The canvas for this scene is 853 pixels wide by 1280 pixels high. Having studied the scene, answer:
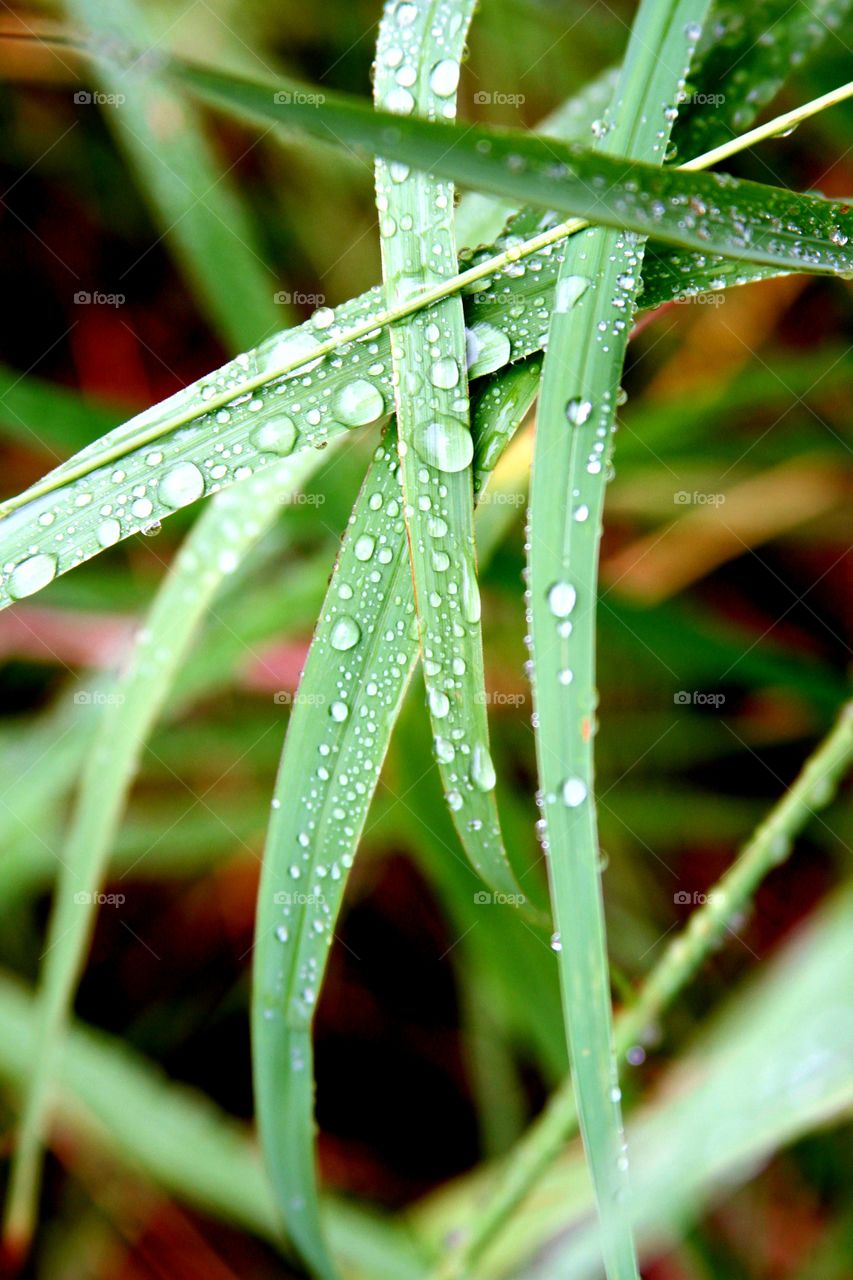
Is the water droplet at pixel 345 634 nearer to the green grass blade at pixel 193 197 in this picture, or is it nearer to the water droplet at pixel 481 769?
the water droplet at pixel 481 769

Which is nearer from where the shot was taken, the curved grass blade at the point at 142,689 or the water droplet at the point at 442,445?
the water droplet at the point at 442,445

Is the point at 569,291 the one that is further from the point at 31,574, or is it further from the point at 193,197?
the point at 193,197

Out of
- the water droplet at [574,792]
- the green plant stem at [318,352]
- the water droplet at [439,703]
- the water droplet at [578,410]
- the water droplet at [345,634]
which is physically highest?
the green plant stem at [318,352]

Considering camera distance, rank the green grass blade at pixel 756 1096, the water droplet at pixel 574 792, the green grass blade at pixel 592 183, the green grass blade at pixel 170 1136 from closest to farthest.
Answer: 1. the green grass blade at pixel 592 183
2. the water droplet at pixel 574 792
3. the green grass blade at pixel 756 1096
4. the green grass blade at pixel 170 1136

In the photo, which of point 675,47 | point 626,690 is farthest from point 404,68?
point 626,690

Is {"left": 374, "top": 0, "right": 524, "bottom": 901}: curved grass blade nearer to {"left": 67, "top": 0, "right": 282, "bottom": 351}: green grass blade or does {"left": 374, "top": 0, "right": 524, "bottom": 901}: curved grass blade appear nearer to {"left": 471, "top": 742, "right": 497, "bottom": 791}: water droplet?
{"left": 471, "top": 742, "right": 497, "bottom": 791}: water droplet

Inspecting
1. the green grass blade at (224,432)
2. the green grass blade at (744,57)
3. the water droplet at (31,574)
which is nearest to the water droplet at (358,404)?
the green grass blade at (224,432)

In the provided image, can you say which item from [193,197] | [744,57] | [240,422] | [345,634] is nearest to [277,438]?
[240,422]
